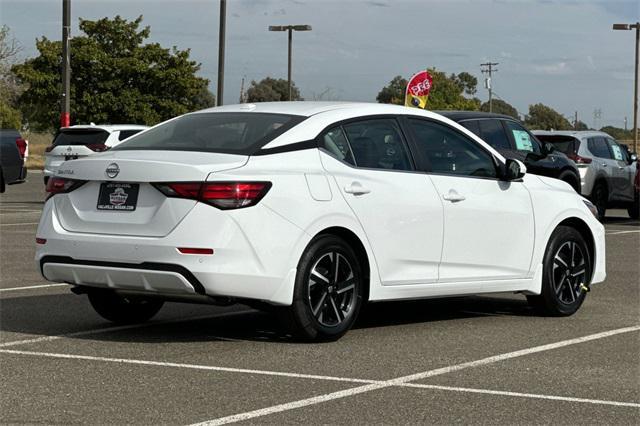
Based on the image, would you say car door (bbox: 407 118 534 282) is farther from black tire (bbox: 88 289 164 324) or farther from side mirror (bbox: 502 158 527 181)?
black tire (bbox: 88 289 164 324)

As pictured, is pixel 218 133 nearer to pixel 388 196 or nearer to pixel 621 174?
pixel 388 196

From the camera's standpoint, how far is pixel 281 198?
825 cm

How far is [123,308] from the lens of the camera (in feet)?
31.3

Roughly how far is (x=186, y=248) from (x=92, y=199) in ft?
2.96

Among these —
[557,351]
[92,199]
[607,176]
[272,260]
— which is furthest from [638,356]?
[607,176]

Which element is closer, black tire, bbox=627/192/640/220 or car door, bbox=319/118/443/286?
car door, bbox=319/118/443/286

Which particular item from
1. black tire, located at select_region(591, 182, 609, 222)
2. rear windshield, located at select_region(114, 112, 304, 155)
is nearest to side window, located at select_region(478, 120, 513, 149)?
black tire, located at select_region(591, 182, 609, 222)

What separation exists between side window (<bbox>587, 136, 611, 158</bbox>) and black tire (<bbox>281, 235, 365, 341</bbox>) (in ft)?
52.2

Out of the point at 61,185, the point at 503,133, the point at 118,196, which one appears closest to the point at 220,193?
the point at 118,196

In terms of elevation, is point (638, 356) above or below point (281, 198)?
below

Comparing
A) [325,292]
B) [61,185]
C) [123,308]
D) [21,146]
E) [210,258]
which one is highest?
[21,146]

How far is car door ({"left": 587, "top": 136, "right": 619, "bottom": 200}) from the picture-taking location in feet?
77.9

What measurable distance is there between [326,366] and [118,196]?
5.96 feet

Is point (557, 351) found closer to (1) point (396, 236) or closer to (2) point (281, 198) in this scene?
(1) point (396, 236)
